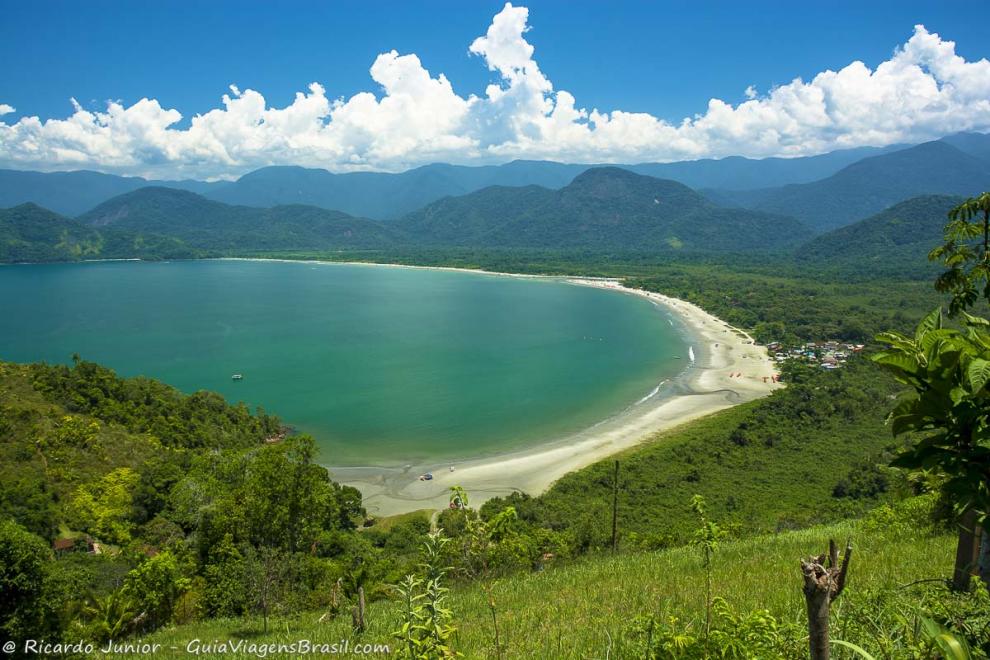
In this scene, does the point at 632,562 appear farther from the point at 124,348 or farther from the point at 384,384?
the point at 124,348

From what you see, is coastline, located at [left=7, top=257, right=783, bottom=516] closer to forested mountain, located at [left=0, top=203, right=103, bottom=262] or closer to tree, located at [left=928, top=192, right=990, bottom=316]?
tree, located at [left=928, top=192, right=990, bottom=316]

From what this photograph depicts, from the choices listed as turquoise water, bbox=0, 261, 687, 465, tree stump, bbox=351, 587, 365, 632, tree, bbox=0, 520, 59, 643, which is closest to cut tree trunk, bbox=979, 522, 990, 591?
tree stump, bbox=351, 587, 365, 632

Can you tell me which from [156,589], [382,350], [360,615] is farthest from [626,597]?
[382,350]

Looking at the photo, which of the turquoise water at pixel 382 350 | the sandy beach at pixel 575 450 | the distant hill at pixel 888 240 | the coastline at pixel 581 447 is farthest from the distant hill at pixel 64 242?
the distant hill at pixel 888 240

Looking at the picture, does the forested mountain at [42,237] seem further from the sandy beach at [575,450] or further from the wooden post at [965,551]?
the wooden post at [965,551]

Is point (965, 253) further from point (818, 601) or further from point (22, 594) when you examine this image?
point (22, 594)
